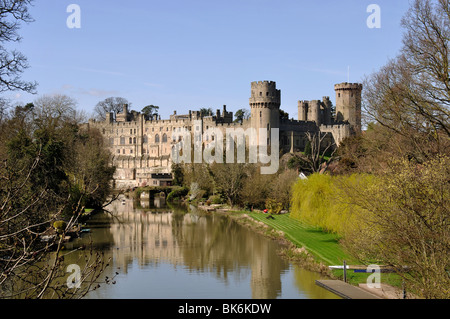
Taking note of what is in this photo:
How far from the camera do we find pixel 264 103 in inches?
2443

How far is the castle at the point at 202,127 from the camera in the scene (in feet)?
205

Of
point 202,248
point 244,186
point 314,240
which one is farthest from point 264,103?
point 314,240

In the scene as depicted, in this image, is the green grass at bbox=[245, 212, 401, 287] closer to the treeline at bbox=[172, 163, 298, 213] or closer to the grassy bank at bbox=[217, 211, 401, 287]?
the grassy bank at bbox=[217, 211, 401, 287]

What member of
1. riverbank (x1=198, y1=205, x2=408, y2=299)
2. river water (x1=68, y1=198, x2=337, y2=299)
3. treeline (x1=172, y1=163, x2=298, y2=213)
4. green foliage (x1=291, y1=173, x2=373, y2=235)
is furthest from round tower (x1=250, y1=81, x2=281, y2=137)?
green foliage (x1=291, y1=173, x2=373, y2=235)

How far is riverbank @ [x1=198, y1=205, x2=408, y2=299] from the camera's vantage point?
14.3 metres

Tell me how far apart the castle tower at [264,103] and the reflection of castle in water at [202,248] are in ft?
99.6

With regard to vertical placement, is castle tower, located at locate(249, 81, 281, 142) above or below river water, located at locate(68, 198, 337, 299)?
above

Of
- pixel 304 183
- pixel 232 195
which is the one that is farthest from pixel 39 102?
pixel 304 183

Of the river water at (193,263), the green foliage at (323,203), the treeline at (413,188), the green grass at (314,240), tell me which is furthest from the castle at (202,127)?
the treeline at (413,188)

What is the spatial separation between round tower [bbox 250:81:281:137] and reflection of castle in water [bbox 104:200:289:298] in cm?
3036

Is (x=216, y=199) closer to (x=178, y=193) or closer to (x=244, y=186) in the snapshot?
(x=244, y=186)

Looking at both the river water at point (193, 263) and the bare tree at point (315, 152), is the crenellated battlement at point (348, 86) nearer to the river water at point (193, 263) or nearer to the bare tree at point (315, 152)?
the bare tree at point (315, 152)

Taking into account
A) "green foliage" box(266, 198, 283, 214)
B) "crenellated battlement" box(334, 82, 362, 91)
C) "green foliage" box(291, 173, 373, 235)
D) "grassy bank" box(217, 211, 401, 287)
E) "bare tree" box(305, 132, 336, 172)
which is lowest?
"grassy bank" box(217, 211, 401, 287)

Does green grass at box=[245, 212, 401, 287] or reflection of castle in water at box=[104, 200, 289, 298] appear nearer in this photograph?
green grass at box=[245, 212, 401, 287]
